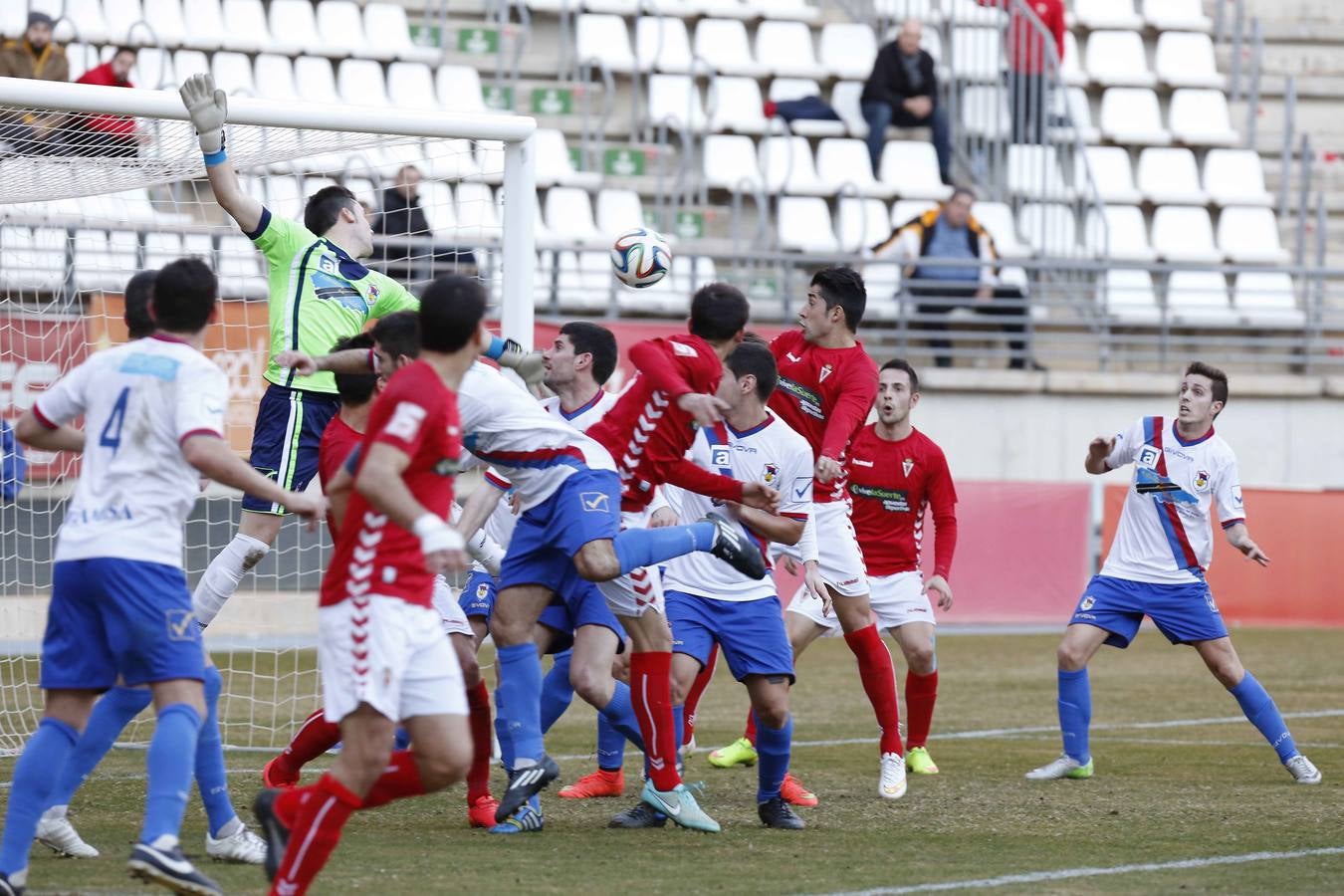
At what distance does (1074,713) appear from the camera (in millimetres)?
8953

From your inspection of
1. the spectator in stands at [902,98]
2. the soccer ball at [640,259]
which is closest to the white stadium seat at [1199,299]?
the spectator in stands at [902,98]

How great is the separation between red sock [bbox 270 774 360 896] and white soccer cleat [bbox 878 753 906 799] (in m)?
3.62

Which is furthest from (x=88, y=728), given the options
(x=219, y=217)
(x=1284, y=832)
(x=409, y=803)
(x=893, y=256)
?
(x=893, y=256)

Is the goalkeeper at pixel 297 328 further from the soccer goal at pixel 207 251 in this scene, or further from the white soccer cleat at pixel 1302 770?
the white soccer cleat at pixel 1302 770

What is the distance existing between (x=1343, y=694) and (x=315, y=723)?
8.25 meters

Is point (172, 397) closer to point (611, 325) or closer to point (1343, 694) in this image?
point (1343, 694)

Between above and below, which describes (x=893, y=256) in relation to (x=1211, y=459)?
above

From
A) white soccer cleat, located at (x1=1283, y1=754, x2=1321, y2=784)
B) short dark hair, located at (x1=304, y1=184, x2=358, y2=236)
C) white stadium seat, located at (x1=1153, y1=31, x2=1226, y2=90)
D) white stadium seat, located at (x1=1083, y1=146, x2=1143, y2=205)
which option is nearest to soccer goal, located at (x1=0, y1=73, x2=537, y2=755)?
short dark hair, located at (x1=304, y1=184, x2=358, y2=236)

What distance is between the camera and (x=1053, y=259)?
1933 cm

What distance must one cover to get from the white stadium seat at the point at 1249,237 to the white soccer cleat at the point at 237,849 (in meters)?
16.8

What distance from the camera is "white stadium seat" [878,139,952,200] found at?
2017cm

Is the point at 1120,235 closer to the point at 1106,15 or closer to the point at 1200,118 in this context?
the point at 1200,118

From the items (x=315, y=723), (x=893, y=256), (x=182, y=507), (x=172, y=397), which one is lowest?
(x=315, y=723)

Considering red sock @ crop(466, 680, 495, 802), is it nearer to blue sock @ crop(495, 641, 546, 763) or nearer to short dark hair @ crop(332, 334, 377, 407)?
blue sock @ crop(495, 641, 546, 763)
